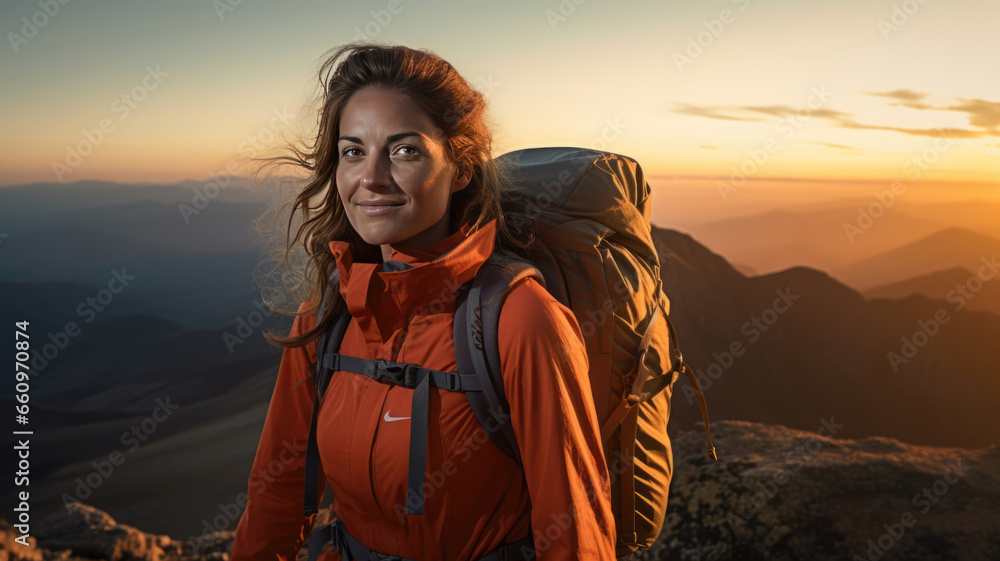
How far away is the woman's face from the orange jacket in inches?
5.3

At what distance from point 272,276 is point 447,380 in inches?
46.6

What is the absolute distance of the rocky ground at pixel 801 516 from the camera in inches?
182

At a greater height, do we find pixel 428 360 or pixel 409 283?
pixel 409 283

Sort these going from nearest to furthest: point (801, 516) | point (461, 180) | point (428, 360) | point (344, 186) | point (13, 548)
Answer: point (428, 360), point (344, 186), point (461, 180), point (13, 548), point (801, 516)

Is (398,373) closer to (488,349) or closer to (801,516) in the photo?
(488,349)

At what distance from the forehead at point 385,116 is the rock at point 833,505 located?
424cm

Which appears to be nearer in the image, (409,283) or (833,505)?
(409,283)

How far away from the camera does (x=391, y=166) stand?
2023mm

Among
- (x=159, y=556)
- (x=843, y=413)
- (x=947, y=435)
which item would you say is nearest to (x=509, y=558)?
(x=159, y=556)

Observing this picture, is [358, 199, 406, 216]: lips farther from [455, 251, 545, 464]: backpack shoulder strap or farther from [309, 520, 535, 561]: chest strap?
[309, 520, 535, 561]: chest strap

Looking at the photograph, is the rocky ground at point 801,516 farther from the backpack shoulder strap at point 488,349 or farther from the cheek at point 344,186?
the cheek at point 344,186

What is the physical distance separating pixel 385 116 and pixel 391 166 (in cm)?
16

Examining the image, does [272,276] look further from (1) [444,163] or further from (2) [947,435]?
(2) [947,435]

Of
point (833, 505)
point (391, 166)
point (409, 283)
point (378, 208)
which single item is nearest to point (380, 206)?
point (378, 208)
